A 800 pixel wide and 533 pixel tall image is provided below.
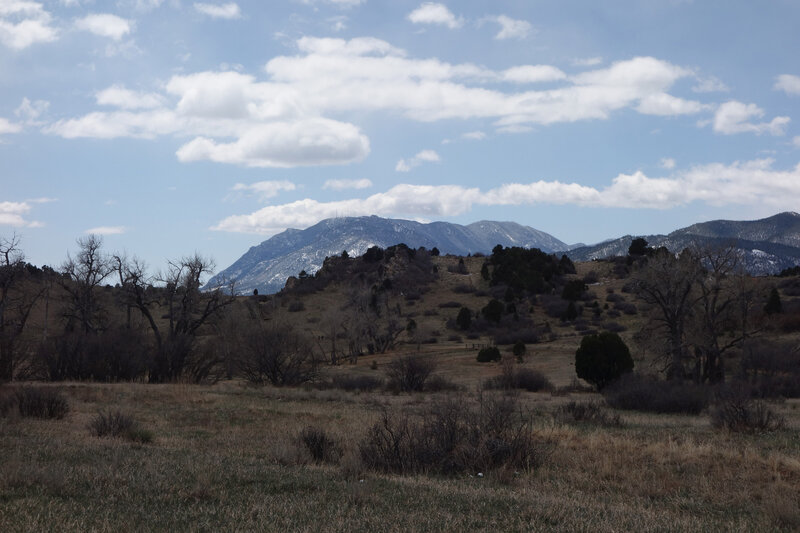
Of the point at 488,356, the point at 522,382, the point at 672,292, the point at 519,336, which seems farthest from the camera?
the point at 519,336

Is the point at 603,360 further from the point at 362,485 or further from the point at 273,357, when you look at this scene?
the point at 362,485

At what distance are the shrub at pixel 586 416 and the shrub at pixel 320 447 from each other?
8.56m

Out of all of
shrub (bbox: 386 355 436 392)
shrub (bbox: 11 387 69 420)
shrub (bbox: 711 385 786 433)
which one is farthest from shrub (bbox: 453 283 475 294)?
shrub (bbox: 11 387 69 420)

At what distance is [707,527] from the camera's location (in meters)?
6.76

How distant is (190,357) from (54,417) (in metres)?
19.5

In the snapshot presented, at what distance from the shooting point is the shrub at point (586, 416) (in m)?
17.8

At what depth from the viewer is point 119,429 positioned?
42.0 feet

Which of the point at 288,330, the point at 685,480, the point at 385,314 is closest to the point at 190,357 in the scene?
the point at 288,330

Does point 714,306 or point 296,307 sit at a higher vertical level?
point 714,306

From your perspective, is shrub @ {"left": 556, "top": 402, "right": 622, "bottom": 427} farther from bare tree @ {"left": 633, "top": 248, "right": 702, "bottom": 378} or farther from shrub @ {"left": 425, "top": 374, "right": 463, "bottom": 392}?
bare tree @ {"left": 633, "top": 248, "right": 702, "bottom": 378}

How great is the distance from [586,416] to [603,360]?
15864 mm

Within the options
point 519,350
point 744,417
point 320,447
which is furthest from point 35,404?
point 519,350

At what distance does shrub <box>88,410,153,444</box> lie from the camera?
1260 centimetres

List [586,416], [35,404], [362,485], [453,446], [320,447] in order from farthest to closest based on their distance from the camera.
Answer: [586,416]
[35,404]
[320,447]
[453,446]
[362,485]
